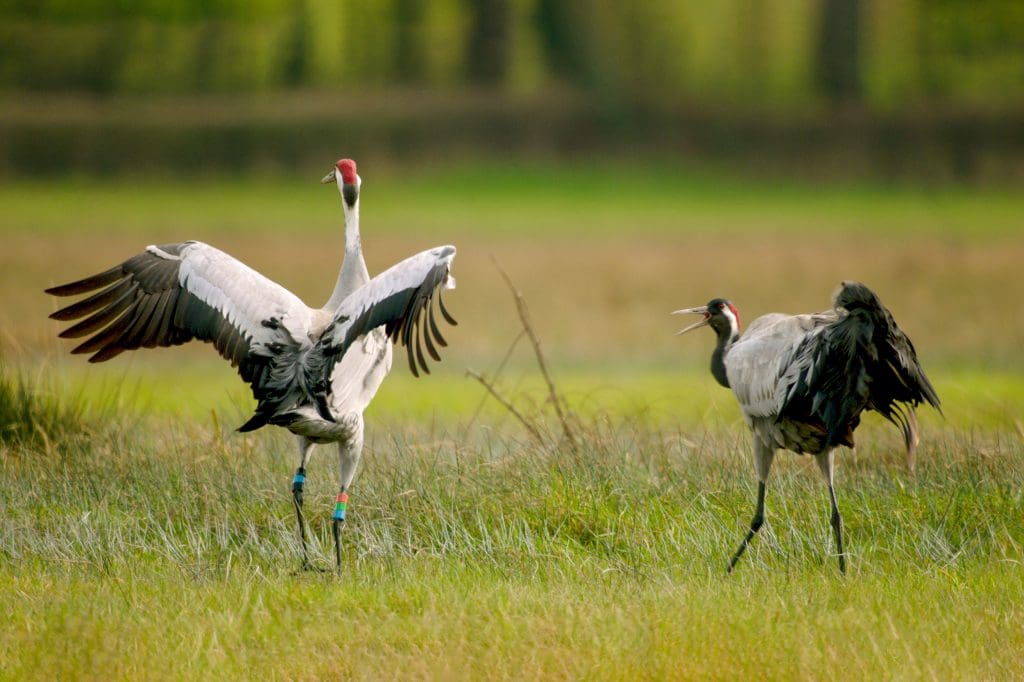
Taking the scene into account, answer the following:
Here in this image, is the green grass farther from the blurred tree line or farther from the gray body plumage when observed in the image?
the blurred tree line

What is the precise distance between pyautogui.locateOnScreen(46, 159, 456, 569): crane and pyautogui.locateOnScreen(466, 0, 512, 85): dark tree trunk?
23.6 metres

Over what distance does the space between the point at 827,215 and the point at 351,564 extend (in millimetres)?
23930

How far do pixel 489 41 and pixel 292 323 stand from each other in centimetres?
2503

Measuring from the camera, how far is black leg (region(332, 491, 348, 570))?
7.13 metres

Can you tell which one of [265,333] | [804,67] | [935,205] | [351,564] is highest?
[804,67]

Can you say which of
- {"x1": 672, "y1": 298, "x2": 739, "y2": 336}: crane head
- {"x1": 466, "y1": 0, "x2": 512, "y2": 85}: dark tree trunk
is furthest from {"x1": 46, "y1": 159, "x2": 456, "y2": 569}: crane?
{"x1": 466, "y1": 0, "x2": 512, "y2": 85}: dark tree trunk

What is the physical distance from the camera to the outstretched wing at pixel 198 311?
24.3 ft

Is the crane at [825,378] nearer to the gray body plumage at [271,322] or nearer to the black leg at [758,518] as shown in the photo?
the black leg at [758,518]

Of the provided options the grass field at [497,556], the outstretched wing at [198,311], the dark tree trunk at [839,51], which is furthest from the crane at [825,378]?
the dark tree trunk at [839,51]

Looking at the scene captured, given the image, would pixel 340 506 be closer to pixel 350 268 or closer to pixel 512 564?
pixel 512 564

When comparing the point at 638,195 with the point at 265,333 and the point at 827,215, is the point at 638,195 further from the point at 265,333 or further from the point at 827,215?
the point at 265,333

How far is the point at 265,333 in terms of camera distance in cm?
743

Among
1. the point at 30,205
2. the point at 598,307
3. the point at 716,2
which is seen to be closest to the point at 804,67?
the point at 716,2

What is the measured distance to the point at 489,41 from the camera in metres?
31.6
